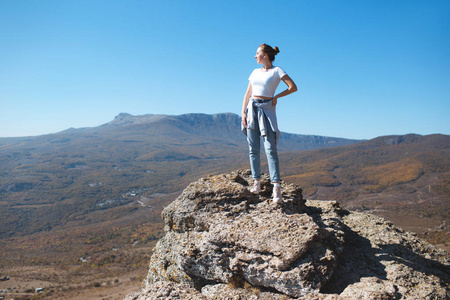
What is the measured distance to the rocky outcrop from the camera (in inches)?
171

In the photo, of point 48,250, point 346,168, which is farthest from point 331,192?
point 48,250

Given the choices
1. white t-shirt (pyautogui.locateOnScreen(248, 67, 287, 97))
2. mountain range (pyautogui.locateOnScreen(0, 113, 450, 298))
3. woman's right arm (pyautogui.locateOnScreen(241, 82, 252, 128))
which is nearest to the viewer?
white t-shirt (pyautogui.locateOnScreen(248, 67, 287, 97))

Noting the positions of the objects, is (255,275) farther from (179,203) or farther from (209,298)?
(179,203)

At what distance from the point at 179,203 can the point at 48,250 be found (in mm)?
91720

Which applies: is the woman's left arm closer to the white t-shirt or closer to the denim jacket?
the white t-shirt

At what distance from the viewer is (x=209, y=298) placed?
4.88 meters

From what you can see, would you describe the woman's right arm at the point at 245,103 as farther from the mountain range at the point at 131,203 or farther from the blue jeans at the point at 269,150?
the mountain range at the point at 131,203

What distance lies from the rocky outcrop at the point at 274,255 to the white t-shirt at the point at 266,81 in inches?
89.3

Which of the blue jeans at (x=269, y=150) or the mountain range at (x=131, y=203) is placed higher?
the blue jeans at (x=269, y=150)

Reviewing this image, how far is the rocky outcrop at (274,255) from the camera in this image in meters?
4.33

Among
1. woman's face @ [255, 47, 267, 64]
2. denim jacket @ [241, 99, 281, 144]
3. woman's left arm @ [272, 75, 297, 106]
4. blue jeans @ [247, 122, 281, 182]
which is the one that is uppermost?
woman's face @ [255, 47, 267, 64]

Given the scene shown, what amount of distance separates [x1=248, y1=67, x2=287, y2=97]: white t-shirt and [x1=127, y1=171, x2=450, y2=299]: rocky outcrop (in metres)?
2.27

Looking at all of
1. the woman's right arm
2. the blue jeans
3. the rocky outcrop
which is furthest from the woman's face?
the rocky outcrop

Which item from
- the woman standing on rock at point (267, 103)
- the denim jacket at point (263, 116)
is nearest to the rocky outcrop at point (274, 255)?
the woman standing on rock at point (267, 103)
